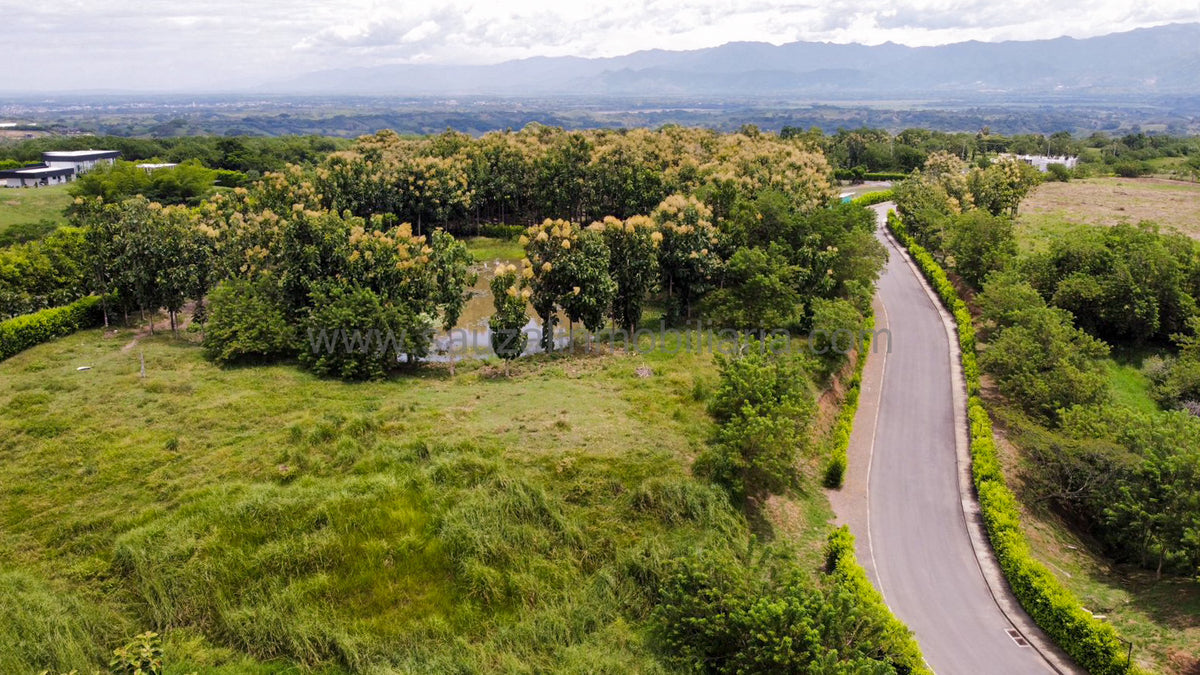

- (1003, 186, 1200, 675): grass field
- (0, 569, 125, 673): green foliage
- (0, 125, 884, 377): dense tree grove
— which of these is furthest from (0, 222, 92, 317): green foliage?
(1003, 186, 1200, 675): grass field

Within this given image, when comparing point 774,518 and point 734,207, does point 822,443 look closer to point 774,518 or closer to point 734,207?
point 774,518

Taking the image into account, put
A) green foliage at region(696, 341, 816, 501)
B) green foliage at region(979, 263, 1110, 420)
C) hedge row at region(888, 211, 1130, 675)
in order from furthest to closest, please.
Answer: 1. green foliage at region(979, 263, 1110, 420)
2. green foliage at region(696, 341, 816, 501)
3. hedge row at region(888, 211, 1130, 675)

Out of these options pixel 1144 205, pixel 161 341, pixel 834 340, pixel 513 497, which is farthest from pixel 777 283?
pixel 1144 205

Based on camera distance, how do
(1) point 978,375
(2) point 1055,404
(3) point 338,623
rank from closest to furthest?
(3) point 338,623 → (2) point 1055,404 → (1) point 978,375

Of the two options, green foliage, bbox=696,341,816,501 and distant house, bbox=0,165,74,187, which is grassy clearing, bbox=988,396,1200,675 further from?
distant house, bbox=0,165,74,187

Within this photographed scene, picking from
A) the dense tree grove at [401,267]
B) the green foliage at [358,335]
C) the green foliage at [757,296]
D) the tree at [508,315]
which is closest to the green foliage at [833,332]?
the dense tree grove at [401,267]

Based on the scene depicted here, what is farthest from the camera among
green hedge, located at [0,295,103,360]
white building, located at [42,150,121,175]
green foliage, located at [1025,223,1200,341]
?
white building, located at [42,150,121,175]

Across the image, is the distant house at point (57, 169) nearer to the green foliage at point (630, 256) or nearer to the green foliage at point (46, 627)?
the green foliage at point (630, 256)
